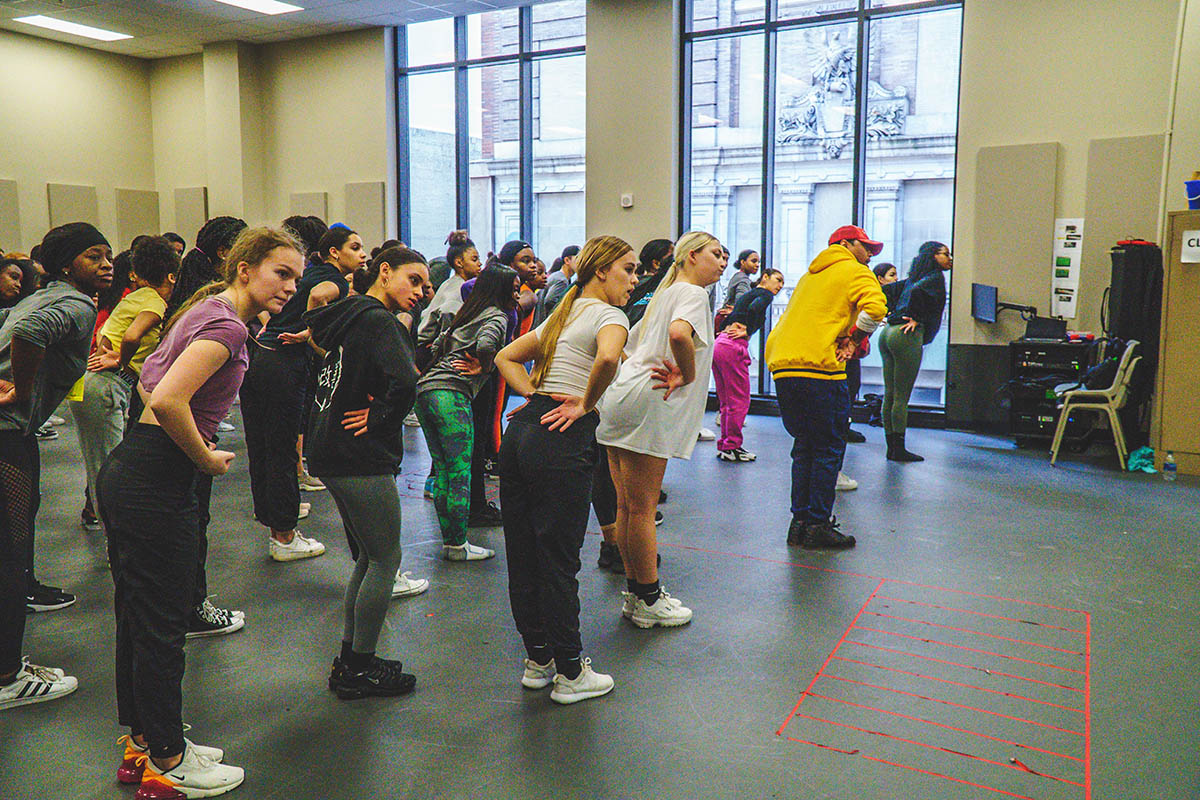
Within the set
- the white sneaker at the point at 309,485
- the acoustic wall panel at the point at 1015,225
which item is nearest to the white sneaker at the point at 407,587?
the white sneaker at the point at 309,485

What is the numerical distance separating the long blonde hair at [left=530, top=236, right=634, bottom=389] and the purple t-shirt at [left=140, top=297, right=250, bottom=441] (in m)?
0.93

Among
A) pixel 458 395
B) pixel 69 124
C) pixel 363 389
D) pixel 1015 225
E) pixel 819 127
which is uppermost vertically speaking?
pixel 69 124

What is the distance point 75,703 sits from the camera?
9.60 feet

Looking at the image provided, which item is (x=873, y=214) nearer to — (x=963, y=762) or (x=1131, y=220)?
(x=1131, y=220)

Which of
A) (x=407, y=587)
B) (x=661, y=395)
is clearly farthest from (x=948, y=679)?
(x=407, y=587)

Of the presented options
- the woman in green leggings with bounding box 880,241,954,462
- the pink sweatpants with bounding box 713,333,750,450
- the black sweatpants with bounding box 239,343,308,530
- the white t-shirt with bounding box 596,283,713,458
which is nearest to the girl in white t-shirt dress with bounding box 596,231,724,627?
the white t-shirt with bounding box 596,283,713,458

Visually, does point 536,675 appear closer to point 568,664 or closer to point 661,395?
point 568,664

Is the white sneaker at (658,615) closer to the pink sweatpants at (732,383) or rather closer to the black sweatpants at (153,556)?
the black sweatpants at (153,556)

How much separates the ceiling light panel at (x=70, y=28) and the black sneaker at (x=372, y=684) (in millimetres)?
11045

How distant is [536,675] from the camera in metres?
3.04

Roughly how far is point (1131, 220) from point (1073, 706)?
230 inches

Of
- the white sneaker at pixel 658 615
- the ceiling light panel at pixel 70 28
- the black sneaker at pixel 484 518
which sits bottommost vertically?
the black sneaker at pixel 484 518

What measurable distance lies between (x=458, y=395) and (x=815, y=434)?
5.84 feet

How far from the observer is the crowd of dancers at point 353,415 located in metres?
2.33
